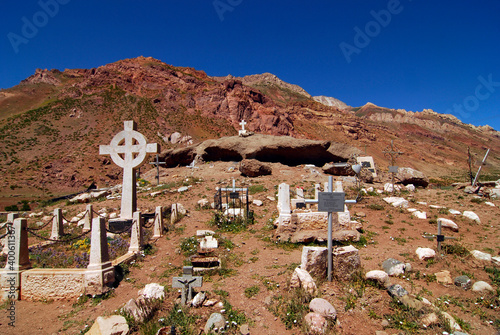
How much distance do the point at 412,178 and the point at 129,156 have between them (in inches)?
703

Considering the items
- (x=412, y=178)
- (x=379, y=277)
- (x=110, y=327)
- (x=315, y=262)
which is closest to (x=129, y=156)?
(x=110, y=327)

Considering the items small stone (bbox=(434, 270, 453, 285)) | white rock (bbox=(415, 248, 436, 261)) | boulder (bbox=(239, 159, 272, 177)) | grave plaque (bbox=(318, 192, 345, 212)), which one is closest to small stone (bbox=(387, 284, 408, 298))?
small stone (bbox=(434, 270, 453, 285))

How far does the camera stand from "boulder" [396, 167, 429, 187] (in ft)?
59.7

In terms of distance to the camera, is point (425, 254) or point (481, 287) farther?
point (425, 254)

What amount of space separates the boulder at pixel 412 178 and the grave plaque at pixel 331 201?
52.8 ft

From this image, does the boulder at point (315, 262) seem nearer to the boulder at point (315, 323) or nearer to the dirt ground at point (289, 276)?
the dirt ground at point (289, 276)

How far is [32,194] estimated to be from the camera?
29.2 metres

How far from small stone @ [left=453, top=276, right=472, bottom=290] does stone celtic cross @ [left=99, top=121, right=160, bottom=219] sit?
28.5ft

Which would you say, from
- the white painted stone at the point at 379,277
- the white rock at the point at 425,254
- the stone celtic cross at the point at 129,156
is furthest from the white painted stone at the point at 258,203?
the white painted stone at the point at 379,277

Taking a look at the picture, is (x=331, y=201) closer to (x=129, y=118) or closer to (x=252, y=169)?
(x=252, y=169)

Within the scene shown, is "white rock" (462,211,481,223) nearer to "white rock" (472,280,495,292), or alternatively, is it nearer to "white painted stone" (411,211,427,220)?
"white painted stone" (411,211,427,220)

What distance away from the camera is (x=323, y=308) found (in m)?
3.89

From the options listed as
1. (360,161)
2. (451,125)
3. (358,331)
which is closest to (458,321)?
(358,331)

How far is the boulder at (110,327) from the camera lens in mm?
3568
